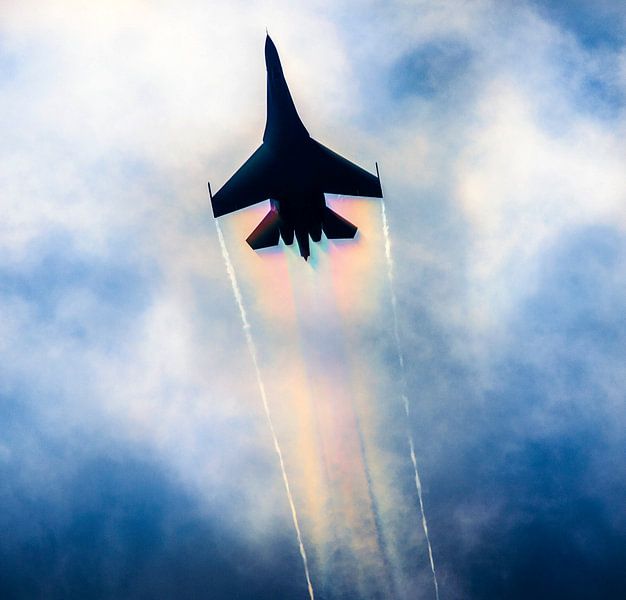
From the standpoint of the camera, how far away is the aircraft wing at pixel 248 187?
128ft

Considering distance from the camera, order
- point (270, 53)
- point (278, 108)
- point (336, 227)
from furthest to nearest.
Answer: point (336, 227)
point (278, 108)
point (270, 53)

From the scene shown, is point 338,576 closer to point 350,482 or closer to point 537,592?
point 350,482

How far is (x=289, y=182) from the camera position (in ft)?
124

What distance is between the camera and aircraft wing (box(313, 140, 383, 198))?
131ft

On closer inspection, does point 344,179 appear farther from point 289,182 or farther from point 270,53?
point 270,53

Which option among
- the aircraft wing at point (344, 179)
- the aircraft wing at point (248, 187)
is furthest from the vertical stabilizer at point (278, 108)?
the aircraft wing at point (344, 179)

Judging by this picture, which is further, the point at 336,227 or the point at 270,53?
the point at 336,227

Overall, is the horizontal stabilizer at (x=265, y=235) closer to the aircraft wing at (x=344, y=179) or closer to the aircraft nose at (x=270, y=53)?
the aircraft wing at (x=344, y=179)

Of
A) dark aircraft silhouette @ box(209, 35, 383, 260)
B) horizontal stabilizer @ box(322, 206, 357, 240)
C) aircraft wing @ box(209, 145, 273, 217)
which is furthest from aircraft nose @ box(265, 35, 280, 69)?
horizontal stabilizer @ box(322, 206, 357, 240)

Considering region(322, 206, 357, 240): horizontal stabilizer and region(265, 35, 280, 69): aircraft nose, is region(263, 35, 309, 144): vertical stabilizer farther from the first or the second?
region(322, 206, 357, 240): horizontal stabilizer

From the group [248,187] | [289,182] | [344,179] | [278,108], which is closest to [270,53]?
[278,108]

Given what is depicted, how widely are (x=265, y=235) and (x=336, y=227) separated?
5.11 metres

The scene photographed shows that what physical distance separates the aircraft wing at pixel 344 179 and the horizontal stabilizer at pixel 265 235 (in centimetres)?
448

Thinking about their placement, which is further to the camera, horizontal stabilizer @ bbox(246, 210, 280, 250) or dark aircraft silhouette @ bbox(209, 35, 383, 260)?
horizontal stabilizer @ bbox(246, 210, 280, 250)
